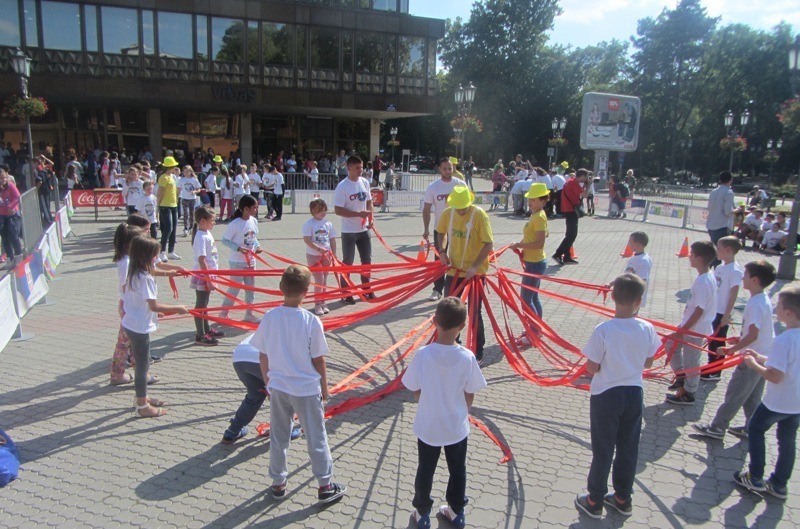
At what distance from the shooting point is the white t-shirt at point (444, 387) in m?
3.26

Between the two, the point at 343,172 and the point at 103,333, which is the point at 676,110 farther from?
the point at 103,333

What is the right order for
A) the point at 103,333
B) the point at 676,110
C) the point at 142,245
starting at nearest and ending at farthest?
1. the point at 142,245
2. the point at 103,333
3. the point at 676,110

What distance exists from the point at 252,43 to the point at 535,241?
26.2 m

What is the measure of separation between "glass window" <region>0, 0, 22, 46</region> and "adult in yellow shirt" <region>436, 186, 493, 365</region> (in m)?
27.3

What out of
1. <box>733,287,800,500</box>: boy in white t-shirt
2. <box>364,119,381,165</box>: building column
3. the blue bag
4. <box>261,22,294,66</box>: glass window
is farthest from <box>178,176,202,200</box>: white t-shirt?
<box>364,119,381,165</box>: building column

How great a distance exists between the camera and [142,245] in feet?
15.4

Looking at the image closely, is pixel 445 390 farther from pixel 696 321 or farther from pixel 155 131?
pixel 155 131

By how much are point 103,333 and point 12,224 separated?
5.14 meters

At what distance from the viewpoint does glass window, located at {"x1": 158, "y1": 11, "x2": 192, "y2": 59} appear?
27.1 m

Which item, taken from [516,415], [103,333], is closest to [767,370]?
[516,415]

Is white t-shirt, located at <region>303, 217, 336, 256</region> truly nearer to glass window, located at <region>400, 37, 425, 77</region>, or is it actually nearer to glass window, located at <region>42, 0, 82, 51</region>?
glass window, located at <region>42, 0, 82, 51</region>

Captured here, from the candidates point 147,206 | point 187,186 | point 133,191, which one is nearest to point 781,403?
point 147,206

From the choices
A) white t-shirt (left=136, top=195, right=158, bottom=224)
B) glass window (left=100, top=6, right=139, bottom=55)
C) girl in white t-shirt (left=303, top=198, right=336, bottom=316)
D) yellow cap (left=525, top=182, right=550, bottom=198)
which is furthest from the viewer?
glass window (left=100, top=6, right=139, bottom=55)

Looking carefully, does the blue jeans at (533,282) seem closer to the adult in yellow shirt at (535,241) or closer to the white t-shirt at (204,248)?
the adult in yellow shirt at (535,241)
